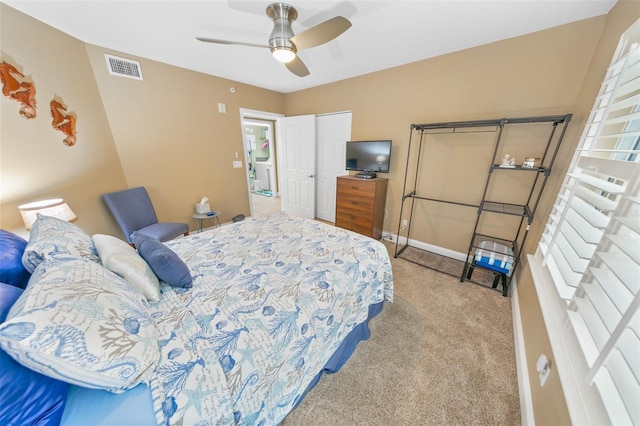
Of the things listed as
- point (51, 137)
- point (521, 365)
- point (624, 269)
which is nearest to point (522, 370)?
point (521, 365)

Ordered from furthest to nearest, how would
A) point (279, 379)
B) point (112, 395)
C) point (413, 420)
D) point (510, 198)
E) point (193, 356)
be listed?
point (510, 198) → point (413, 420) → point (279, 379) → point (193, 356) → point (112, 395)

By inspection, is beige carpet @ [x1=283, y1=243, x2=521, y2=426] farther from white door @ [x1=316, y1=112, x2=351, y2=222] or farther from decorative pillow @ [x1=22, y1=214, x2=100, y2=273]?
white door @ [x1=316, y1=112, x2=351, y2=222]

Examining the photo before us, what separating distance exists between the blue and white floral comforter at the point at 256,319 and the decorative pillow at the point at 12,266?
529 mm

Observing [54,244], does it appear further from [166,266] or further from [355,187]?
[355,187]

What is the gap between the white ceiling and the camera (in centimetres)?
160

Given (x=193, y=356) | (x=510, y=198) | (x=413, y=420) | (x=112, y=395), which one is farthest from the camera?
(x=510, y=198)

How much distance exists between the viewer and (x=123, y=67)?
2377 millimetres

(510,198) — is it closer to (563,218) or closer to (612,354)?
(563,218)

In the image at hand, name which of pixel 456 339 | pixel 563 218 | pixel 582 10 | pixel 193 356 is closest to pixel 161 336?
pixel 193 356

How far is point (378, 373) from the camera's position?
1.39 metres

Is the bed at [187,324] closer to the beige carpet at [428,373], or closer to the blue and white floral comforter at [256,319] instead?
the blue and white floral comforter at [256,319]

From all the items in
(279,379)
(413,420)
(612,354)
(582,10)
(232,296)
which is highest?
(582,10)

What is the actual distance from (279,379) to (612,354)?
1258mm

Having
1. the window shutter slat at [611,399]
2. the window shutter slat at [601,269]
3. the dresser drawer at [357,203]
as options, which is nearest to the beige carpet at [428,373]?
the window shutter slat at [601,269]
